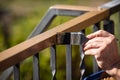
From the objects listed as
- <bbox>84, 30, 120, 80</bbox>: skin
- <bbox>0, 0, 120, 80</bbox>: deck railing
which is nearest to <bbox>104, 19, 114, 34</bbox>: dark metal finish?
<bbox>0, 0, 120, 80</bbox>: deck railing

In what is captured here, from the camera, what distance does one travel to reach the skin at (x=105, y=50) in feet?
5.42

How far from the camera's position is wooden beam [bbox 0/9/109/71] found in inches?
62.9

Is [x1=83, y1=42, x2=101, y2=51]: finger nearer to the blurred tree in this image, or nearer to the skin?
the skin

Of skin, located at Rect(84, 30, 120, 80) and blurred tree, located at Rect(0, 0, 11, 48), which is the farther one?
blurred tree, located at Rect(0, 0, 11, 48)

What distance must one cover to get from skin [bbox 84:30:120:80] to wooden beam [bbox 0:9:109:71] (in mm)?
194

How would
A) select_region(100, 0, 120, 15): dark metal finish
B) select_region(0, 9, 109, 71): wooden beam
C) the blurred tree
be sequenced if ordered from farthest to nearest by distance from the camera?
the blurred tree → select_region(100, 0, 120, 15): dark metal finish → select_region(0, 9, 109, 71): wooden beam

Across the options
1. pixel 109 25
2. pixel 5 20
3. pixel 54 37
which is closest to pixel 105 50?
pixel 54 37

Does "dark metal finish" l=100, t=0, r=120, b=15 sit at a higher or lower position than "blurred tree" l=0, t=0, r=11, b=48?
higher

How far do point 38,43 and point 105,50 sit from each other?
32 centimetres

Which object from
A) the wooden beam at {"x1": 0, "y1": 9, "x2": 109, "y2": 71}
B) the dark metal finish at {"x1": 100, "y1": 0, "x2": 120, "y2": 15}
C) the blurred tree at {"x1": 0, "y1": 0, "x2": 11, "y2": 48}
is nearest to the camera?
the wooden beam at {"x1": 0, "y1": 9, "x2": 109, "y2": 71}

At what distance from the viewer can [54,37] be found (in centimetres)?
178

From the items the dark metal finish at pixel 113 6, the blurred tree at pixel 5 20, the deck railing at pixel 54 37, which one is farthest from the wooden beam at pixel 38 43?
the blurred tree at pixel 5 20

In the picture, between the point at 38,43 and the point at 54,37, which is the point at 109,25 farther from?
the point at 38,43

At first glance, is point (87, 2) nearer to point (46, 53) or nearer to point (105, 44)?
A: point (46, 53)
